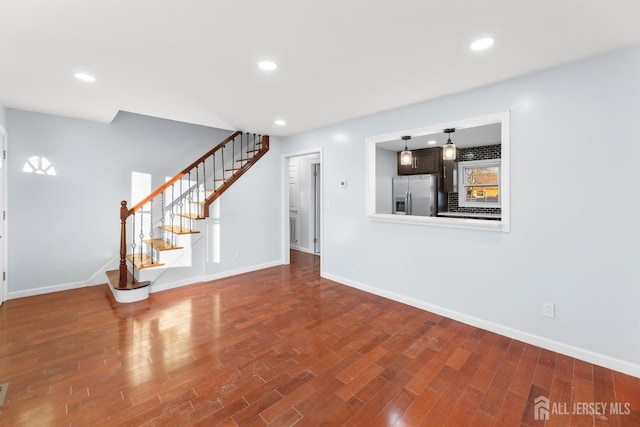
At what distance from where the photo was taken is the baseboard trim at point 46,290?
3775 mm

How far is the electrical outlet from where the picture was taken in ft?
8.39

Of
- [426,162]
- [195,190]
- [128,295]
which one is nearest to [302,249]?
[195,190]

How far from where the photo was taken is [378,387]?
2.07 metres

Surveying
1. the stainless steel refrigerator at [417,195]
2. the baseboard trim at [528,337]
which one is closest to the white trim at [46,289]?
the baseboard trim at [528,337]

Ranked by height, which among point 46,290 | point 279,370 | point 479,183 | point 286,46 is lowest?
point 279,370

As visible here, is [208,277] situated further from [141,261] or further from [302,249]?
[302,249]

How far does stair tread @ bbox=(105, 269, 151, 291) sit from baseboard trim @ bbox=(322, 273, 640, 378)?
315cm

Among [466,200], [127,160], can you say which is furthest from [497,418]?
[127,160]

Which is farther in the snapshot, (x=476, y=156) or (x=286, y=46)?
(x=476, y=156)

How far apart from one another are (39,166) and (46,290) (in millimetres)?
1698

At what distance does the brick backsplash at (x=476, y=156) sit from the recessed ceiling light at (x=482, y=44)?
4.11 meters

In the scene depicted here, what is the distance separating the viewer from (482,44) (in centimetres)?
210

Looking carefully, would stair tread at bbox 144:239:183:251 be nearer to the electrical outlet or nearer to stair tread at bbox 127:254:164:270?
stair tread at bbox 127:254:164:270

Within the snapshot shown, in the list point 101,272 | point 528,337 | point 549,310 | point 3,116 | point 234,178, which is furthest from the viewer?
point 234,178
